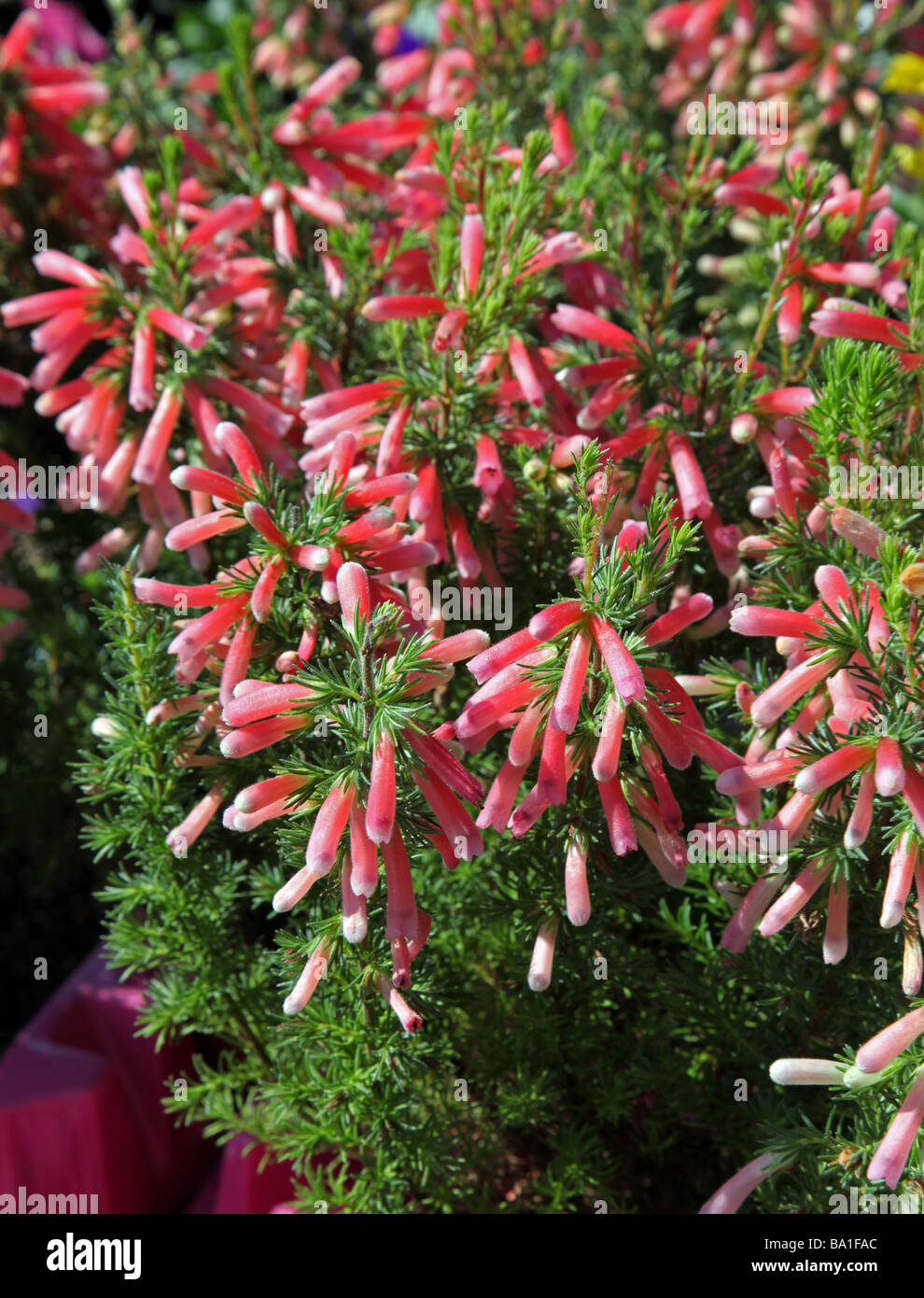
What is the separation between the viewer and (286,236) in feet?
5.28

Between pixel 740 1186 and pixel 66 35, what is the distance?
117 inches

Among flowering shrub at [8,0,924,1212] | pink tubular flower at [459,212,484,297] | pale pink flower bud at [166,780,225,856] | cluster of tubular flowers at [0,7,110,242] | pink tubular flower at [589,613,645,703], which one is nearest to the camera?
pink tubular flower at [589,613,645,703]

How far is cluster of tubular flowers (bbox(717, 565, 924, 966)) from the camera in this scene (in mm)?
928

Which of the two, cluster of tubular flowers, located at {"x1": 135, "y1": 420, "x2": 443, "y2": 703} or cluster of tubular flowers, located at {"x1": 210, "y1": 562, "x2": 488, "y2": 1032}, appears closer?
cluster of tubular flowers, located at {"x1": 210, "y1": 562, "x2": 488, "y2": 1032}

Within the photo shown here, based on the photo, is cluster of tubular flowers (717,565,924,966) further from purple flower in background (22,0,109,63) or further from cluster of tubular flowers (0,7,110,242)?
purple flower in background (22,0,109,63)

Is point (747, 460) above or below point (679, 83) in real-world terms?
below

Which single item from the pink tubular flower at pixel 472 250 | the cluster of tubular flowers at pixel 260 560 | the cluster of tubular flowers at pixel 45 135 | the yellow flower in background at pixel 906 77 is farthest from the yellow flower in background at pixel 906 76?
the cluster of tubular flowers at pixel 260 560

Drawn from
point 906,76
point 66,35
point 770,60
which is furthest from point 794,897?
point 66,35

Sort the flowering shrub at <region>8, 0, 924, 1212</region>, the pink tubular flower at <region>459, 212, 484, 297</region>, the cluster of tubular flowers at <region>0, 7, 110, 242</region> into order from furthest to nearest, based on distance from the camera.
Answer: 1. the cluster of tubular flowers at <region>0, 7, 110, 242</region>
2. the pink tubular flower at <region>459, 212, 484, 297</region>
3. the flowering shrub at <region>8, 0, 924, 1212</region>

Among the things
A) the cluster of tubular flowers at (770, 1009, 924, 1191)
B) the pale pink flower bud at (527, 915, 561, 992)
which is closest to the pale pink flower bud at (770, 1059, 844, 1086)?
the cluster of tubular flowers at (770, 1009, 924, 1191)

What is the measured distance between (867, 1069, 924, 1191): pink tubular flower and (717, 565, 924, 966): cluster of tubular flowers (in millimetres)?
90
